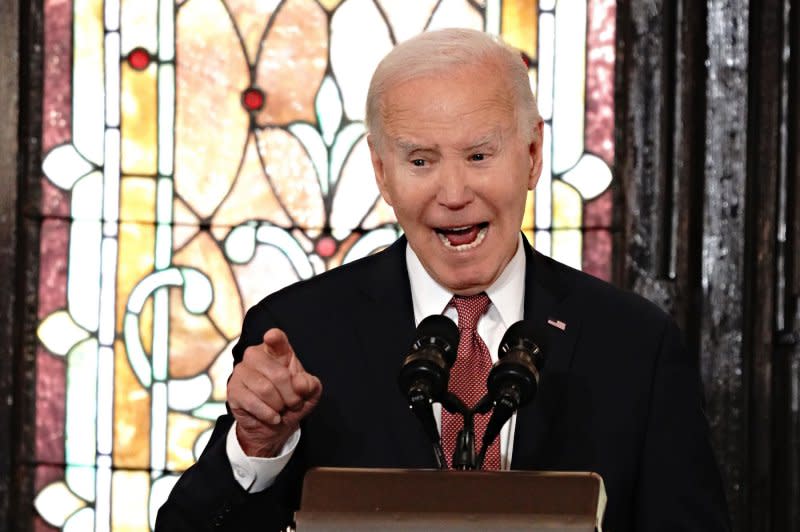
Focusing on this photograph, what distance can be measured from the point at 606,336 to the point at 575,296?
0.35 feet

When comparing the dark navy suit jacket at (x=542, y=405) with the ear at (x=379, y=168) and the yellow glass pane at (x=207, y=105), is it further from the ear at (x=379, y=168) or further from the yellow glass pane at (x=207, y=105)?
the yellow glass pane at (x=207, y=105)

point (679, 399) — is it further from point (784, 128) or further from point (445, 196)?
point (784, 128)

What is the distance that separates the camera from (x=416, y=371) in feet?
6.32

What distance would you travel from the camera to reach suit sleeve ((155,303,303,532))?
91.0 inches

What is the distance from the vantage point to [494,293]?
2609 mm

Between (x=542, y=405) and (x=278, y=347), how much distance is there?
0.59 m

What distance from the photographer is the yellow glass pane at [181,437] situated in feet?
12.8

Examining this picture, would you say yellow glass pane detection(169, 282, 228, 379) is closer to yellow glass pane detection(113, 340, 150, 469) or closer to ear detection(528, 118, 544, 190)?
yellow glass pane detection(113, 340, 150, 469)

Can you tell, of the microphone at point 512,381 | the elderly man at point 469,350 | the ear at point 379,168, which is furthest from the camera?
the ear at point 379,168

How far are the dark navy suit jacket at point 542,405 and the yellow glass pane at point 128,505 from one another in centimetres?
137

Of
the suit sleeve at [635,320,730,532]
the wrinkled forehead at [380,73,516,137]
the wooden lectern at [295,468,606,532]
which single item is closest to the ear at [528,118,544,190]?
the wrinkled forehead at [380,73,516,137]

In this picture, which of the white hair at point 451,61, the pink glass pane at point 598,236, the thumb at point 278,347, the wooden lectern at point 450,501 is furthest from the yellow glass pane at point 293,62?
the wooden lectern at point 450,501

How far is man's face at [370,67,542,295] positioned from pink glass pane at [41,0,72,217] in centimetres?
165

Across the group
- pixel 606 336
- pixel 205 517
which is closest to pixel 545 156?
pixel 606 336
